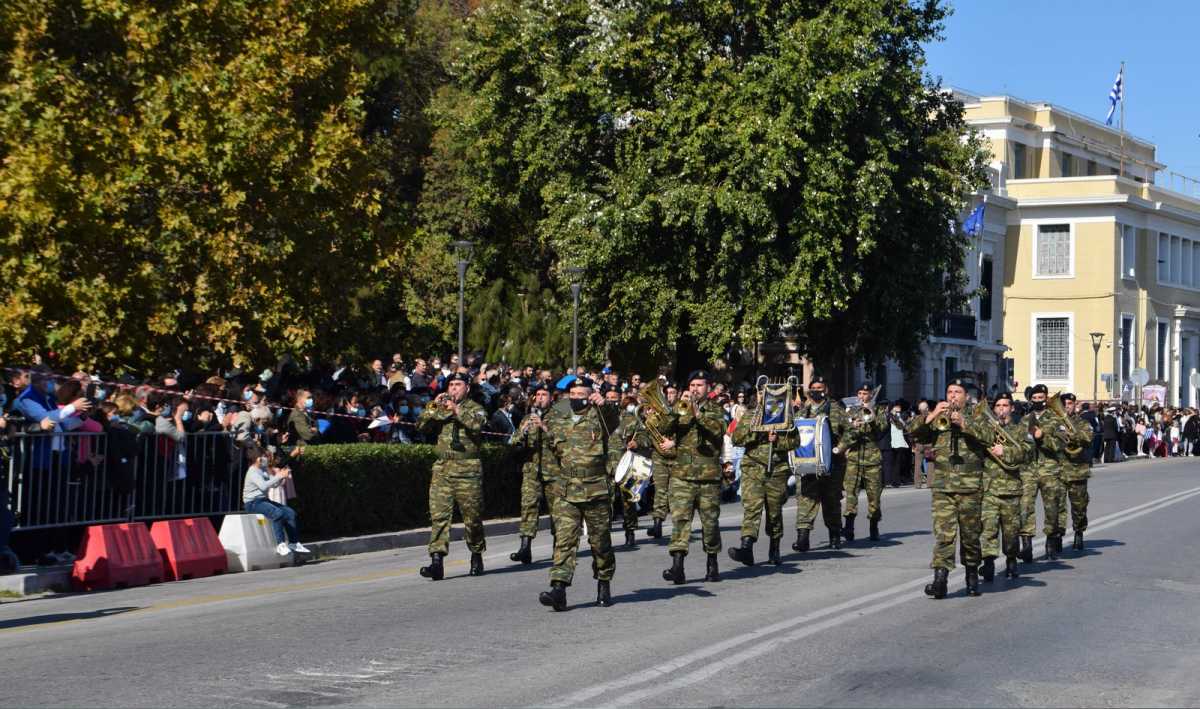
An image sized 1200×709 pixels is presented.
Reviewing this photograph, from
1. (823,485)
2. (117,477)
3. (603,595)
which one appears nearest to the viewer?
(603,595)

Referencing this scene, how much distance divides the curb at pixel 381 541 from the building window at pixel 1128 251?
6056cm

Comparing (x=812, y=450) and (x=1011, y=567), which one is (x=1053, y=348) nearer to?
(x=812, y=450)

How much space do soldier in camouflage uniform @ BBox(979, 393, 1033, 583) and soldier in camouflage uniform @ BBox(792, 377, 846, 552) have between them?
266 cm

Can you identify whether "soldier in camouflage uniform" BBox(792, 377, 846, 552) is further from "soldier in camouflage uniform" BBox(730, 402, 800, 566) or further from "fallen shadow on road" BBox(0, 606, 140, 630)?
"fallen shadow on road" BBox(0, 606, 140, 630)

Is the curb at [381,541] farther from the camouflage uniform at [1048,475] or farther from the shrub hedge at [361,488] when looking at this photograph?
the camouflage uniform at [1048,475]

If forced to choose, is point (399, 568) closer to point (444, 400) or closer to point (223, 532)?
point (223, 532)

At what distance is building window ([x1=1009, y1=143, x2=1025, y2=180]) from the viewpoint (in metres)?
76.3

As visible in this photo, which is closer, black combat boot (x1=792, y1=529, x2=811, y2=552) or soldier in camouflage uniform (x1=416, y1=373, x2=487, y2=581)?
soldier in camouflage uniform (x1=416, y1=373, x2=487, y2=581)

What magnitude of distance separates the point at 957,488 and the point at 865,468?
233 inches

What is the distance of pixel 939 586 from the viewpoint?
14000 millimetres

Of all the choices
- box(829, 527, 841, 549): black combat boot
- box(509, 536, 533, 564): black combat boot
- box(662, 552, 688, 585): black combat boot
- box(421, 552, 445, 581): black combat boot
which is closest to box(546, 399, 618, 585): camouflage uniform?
box(662, 552, 688, 585): black combat boot

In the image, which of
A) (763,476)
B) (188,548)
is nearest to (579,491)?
(763,476)

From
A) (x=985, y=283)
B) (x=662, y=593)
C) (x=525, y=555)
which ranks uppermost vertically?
(x=985, y=283)

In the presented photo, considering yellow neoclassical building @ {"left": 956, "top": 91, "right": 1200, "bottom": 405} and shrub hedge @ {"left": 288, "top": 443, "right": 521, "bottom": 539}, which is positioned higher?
yellow neoclassical building @ {"left": 956, "top": 91, "right": 1200, "bottom": 405}
